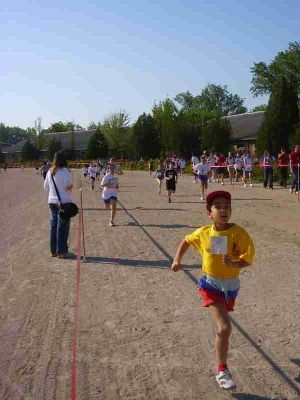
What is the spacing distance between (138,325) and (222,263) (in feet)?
5.82

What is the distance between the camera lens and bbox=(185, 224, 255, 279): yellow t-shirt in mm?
4195

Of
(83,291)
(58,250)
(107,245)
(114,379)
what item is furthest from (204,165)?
(114,379)

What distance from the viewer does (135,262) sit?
28.7ft

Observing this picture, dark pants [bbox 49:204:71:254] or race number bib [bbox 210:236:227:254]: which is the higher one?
race number bib [bbox 210:236:227:254]

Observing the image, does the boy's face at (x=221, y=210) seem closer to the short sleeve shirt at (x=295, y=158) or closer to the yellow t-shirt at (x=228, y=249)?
the yellow t-shirt at (x=228, y=249)

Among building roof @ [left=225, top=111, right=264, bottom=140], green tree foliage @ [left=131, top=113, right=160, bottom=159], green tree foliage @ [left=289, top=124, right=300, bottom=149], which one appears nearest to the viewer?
green tree foliage @ [left=289, top=124, right=300, bottom=149]

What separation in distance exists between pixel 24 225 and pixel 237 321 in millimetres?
9439

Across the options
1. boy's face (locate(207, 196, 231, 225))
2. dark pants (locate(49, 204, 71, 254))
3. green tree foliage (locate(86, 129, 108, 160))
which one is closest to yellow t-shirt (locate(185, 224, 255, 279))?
boy's face (locate(207, 196, 231, 225))

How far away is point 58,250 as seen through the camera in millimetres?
9281

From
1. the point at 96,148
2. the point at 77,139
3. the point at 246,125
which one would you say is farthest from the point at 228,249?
the point at 77,139

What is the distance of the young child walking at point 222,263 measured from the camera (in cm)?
416

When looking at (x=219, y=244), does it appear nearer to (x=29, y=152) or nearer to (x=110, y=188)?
(x=110, y=188)

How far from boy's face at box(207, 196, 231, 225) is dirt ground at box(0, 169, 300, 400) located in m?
1.34

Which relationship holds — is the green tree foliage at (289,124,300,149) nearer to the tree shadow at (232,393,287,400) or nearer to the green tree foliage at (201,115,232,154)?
the green tree foliage at (201,115,232,154)
